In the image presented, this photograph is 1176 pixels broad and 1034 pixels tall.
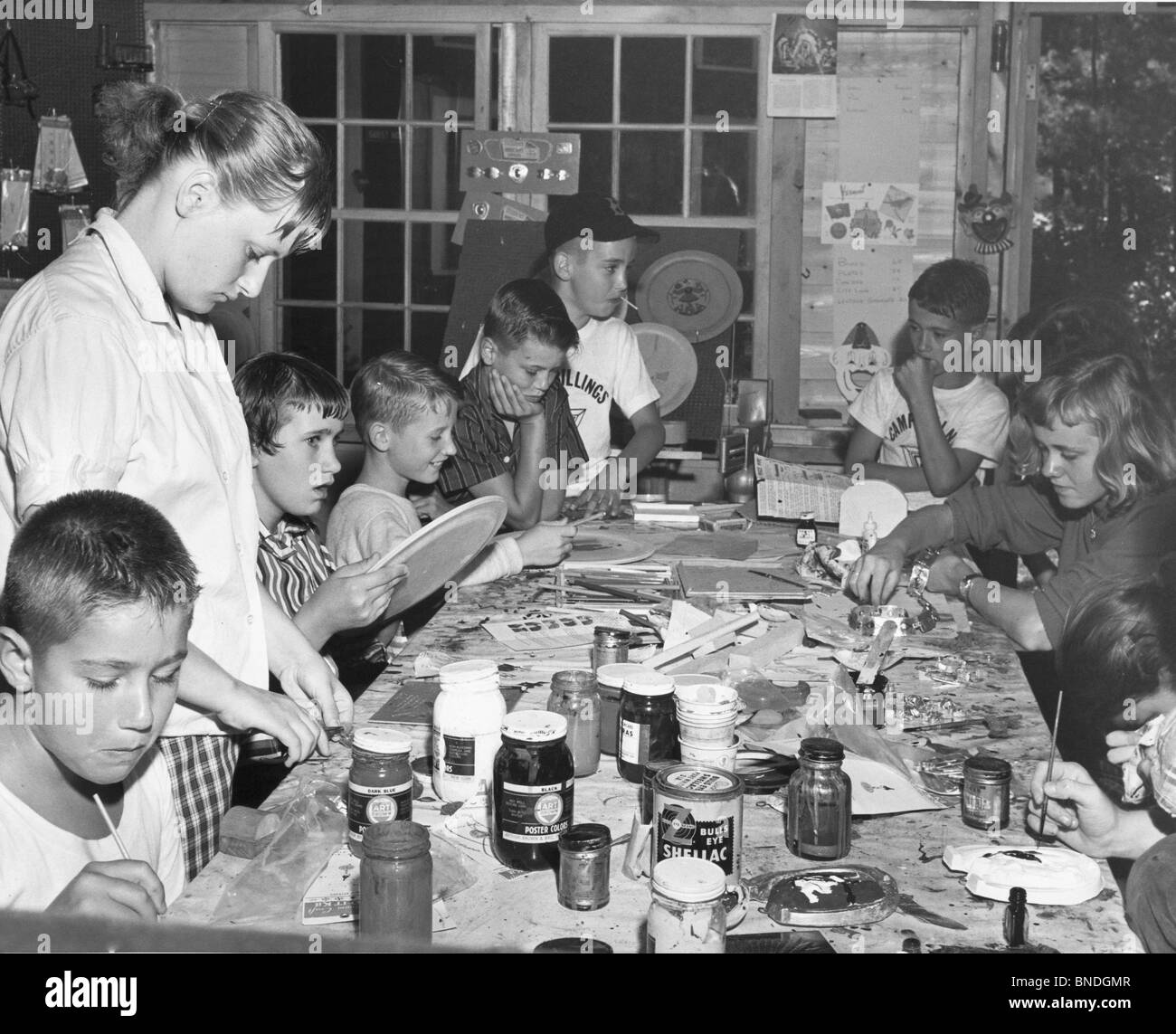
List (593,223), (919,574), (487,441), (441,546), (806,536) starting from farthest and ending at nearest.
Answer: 1. (593,223)
2. (487,441)
3. (806,536)
4. (919,574)
5. (441,546)

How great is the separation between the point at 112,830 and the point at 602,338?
3.46 m

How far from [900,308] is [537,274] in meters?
1.62

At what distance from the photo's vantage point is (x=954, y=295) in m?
4.50

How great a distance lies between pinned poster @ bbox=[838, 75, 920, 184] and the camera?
220 inches

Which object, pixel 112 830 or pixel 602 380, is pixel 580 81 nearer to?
pixel 602 380

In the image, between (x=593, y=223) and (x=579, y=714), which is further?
(x=593, y=223)

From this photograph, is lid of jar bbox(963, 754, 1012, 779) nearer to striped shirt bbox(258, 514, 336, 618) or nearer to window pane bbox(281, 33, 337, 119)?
striped shirt bbox(258, 514, 336, 618)

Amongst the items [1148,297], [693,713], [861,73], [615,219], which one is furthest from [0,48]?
[1148,297]

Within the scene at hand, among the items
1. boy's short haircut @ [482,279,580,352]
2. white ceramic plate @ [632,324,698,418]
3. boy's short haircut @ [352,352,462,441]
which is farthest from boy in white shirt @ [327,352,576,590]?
white ceramic plate @ [632,324,698,418]

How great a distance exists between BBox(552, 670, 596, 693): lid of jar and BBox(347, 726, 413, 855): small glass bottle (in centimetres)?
35

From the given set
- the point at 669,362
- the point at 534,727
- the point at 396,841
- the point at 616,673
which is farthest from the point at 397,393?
the point at 669,362

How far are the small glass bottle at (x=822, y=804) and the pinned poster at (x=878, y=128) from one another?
4492 mm
